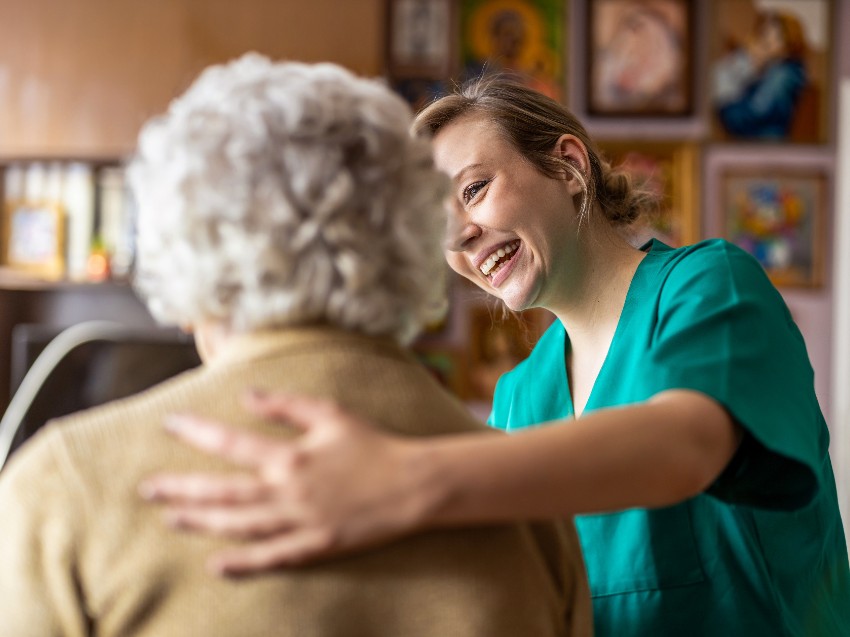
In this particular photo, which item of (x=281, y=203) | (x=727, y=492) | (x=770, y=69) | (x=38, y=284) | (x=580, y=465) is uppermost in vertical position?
(x=770, y=69)

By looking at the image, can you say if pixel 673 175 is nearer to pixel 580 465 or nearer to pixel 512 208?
pixel 512 208

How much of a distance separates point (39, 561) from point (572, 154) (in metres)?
1.06

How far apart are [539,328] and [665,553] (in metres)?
2.76

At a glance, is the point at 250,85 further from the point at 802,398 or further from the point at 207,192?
the point at 802,398

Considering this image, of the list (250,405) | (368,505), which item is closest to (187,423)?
(250,405)

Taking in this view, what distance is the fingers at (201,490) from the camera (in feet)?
2.34

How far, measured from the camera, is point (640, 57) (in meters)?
4.12

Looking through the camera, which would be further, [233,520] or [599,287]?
[599,287]

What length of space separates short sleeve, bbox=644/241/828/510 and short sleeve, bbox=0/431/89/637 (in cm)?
60

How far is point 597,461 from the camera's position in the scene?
0.81 meters

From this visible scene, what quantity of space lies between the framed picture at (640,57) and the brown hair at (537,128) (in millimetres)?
2619

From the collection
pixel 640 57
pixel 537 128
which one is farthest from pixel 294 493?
pixel 640 57

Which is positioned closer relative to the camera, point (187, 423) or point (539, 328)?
point (187, 423)

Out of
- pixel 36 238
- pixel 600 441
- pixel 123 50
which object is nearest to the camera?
pixel 600 441
